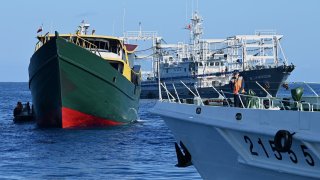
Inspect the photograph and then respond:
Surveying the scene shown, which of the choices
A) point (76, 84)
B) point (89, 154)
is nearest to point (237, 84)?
point (89, 154)

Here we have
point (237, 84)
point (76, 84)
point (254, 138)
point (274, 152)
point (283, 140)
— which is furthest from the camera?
point (76, 84)

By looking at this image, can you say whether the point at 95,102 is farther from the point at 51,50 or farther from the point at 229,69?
the point at 229,69

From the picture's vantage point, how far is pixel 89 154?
25609mm

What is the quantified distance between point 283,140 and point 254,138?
94 centimetres

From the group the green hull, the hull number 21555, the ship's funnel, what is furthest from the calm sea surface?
the ship's funnel

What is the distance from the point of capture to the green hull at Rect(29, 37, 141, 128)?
3434 centimetres

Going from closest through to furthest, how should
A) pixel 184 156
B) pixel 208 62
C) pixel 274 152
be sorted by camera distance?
pixel 274 152, pixel 184 156, pixel 208 62

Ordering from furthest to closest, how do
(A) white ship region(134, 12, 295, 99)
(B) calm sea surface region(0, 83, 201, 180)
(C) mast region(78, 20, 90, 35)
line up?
(A) white ship region(134, 12, 295, 99)
(C) mast region(78, 20, 90, 35)
(B) calm sea surface region(0, 83, 201, 180)

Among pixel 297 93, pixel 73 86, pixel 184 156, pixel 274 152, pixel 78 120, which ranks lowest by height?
pixel 184 156

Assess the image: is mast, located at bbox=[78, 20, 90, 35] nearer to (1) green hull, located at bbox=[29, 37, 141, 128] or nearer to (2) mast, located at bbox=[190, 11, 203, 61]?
(1) green hull, located at bbox=[29, 37, 141, 128]

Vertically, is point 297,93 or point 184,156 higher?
point 297,93

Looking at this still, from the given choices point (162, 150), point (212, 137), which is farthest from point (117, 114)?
point (212, 137)

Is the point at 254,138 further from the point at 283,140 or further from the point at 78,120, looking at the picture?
the point at 78,120

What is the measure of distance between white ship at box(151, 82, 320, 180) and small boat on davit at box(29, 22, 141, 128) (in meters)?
18.5
